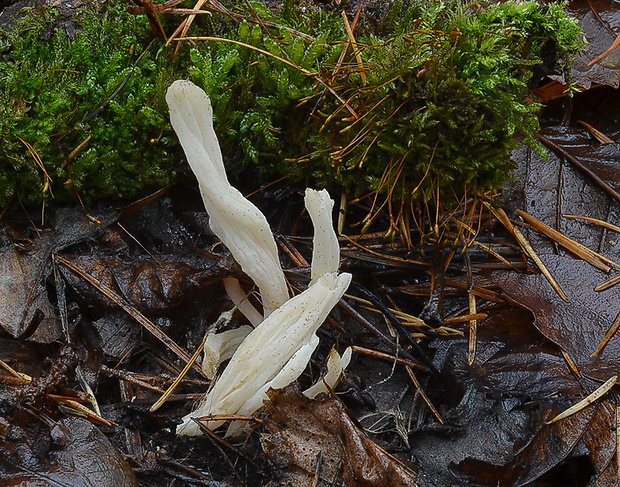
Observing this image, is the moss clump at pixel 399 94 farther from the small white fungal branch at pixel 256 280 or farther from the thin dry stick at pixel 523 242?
the small white fungal branch at pixel 256 280

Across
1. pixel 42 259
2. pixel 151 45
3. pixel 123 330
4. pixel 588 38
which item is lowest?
pixel 123 330

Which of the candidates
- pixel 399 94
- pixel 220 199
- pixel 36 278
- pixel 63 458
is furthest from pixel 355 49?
pixel 63 458

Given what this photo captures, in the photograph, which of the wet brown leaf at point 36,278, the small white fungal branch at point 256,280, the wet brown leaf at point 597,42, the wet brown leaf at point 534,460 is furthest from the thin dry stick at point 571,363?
the wet brown leaf at point 36,278

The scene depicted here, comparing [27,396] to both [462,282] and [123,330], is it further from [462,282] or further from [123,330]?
[462,282]

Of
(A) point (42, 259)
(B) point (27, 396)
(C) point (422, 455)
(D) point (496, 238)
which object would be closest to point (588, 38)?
(D) point (496, 238)

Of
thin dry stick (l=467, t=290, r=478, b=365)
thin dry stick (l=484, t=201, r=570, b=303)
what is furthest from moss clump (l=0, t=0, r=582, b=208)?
thin dry stick (l=467, t=290, r=478, b=365)

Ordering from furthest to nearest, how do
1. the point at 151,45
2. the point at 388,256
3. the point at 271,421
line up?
1. the point at 388,256
2. the point at 151,45
3. the point at 271,421

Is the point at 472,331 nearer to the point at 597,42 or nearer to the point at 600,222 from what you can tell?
the point at 600,222

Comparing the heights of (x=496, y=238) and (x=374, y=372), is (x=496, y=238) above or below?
above
